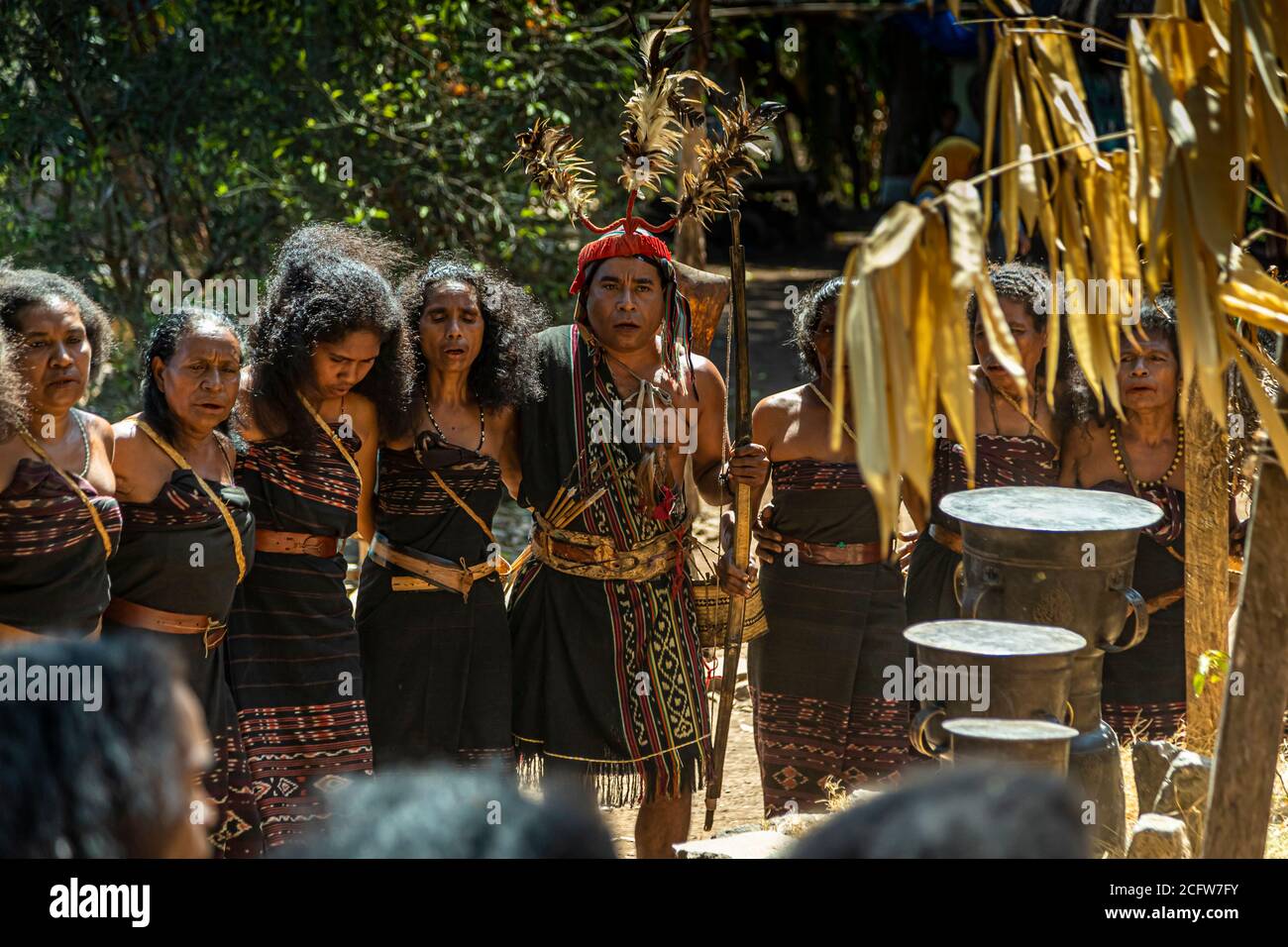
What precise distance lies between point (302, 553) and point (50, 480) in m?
0.77

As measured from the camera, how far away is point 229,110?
9148 mm

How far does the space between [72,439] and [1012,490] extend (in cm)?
241

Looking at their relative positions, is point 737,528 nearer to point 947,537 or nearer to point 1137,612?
point 947,537

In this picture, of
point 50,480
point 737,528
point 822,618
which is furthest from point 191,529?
point 822,618

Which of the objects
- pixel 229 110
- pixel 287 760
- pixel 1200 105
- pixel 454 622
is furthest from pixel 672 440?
pixel 229 110

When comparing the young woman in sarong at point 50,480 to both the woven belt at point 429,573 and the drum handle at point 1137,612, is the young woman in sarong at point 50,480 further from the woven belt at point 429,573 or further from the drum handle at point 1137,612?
the drum handle at point 1137,612

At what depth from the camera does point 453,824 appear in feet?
5.31

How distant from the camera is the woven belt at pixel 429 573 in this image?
4387 millimetres

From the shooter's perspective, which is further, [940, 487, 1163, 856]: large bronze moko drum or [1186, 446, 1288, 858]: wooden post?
[940, 487, 1163, 856]: large bronze moko drum

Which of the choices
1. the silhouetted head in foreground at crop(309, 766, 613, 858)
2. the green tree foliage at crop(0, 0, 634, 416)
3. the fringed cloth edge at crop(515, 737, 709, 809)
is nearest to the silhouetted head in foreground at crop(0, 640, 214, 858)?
the silhouetted head in foreground at crop(309, 766, 613, 858)

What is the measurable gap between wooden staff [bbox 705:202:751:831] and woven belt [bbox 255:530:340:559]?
126 cm

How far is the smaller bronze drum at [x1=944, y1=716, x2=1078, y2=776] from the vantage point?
121 inches

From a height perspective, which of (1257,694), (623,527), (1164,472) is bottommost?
(1257,694)

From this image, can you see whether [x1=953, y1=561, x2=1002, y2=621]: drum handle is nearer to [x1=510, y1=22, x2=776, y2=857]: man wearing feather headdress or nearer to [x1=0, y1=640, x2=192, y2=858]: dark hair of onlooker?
[x1=510, y1=22, x2=776, y2=857]: man wearing feather headdress
